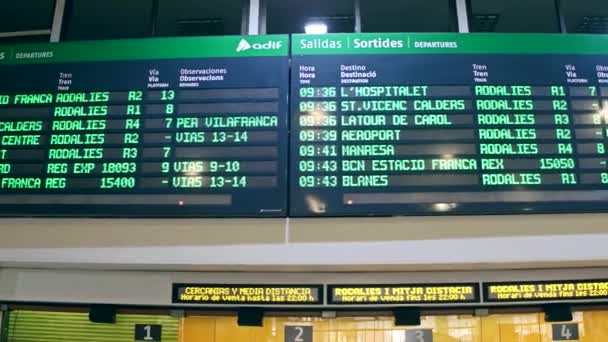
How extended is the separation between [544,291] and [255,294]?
5.45 ft

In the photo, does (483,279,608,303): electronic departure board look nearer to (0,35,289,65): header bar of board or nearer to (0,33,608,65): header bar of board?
(0,33,608,65): header bar of board

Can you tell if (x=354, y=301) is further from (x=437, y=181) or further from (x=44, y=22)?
(x=44, y=22)

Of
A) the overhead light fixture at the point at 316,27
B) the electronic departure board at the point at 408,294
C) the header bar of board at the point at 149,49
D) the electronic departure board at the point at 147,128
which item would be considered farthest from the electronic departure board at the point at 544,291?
the overhead light fixture at the point at 316,27

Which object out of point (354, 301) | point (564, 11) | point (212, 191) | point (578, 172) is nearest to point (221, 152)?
point (212, 191)

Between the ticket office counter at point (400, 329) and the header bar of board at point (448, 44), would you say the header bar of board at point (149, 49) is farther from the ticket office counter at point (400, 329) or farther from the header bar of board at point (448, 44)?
the ticket office counter at point (400, 329)

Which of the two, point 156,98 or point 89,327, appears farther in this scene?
point 89,327

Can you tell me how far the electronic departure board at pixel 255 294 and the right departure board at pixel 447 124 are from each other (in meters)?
0.52

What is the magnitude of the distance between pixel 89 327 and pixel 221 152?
1549 millimetres

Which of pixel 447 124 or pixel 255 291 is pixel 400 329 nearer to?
pixel 255 291

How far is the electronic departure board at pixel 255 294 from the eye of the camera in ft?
10.0

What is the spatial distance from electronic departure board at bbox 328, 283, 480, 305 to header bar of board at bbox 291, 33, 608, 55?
1.36m

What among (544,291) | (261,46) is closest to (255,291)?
(261,46)

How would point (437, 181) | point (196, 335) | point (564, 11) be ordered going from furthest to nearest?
point (564, 11), point (196, 335), point (437, 181)

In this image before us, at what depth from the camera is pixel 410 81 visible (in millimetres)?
3031
